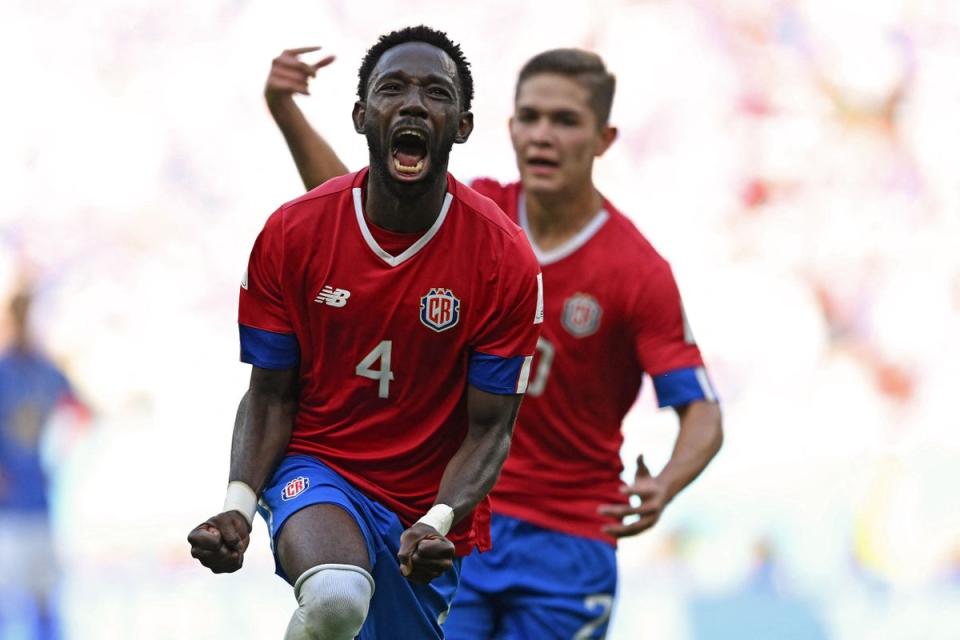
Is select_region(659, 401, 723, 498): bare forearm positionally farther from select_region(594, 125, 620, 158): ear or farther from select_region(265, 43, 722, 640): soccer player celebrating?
select_region(594, 125, 620, 158): ear

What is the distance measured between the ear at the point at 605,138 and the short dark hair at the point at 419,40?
202cm

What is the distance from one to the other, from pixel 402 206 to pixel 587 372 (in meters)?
1.74

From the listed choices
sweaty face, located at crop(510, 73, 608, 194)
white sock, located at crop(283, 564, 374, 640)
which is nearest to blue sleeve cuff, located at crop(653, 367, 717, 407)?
sweaty face, located at crop(510, 73, 608, 194)

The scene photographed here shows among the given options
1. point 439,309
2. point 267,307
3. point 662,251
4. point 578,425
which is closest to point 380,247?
point 439,309

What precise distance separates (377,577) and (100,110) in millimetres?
7536

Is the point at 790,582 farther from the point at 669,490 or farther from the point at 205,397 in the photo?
the point at 669,490

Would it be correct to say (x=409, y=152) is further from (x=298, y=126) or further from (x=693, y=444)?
(x=693, y=444)

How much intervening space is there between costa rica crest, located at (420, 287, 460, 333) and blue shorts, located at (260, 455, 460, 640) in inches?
18.8

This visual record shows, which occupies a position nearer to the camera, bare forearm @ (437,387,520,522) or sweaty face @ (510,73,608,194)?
bare forearm @ (437,387,520,522)

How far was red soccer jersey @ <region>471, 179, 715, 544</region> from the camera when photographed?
6391mm

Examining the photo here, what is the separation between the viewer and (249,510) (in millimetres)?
4762

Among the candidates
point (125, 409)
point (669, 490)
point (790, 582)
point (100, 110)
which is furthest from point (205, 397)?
point (669, 490)

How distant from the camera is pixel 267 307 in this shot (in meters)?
4.87

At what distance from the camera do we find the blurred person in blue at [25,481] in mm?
10383
